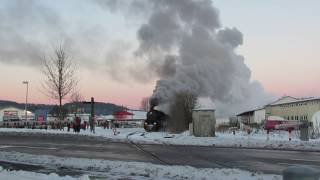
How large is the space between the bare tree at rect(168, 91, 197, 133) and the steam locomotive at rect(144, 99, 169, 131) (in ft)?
4.58

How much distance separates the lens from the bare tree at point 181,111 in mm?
48969

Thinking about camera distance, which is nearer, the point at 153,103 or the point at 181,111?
the point at 181,111

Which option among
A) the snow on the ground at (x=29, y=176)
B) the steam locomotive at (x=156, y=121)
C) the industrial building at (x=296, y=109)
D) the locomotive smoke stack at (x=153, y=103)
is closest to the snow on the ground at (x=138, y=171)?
the snow on the ground at (x=29, y=176)

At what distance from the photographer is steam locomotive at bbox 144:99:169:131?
172ft

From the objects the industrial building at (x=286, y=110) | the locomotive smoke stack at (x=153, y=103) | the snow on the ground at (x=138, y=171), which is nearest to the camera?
the snow on the ground at (x=138, y=171)

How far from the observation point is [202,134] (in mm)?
37000

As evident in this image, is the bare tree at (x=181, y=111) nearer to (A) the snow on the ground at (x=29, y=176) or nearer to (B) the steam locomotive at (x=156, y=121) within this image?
(B) the steam locomotive at (x=156, y=121)

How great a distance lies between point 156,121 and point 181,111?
3788 mm

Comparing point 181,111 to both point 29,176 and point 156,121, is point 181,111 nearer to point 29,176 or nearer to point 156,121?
point 156,121

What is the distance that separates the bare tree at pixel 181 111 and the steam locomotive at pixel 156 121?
1.40m

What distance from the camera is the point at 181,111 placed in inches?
1966

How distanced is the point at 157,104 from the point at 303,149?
3042 cm

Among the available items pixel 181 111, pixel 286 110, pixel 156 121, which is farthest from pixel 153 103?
pixel 286 110

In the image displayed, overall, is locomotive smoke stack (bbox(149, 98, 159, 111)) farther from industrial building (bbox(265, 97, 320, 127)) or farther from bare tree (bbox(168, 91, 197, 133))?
industrial building (bbox(265, 97, 320, 127))
